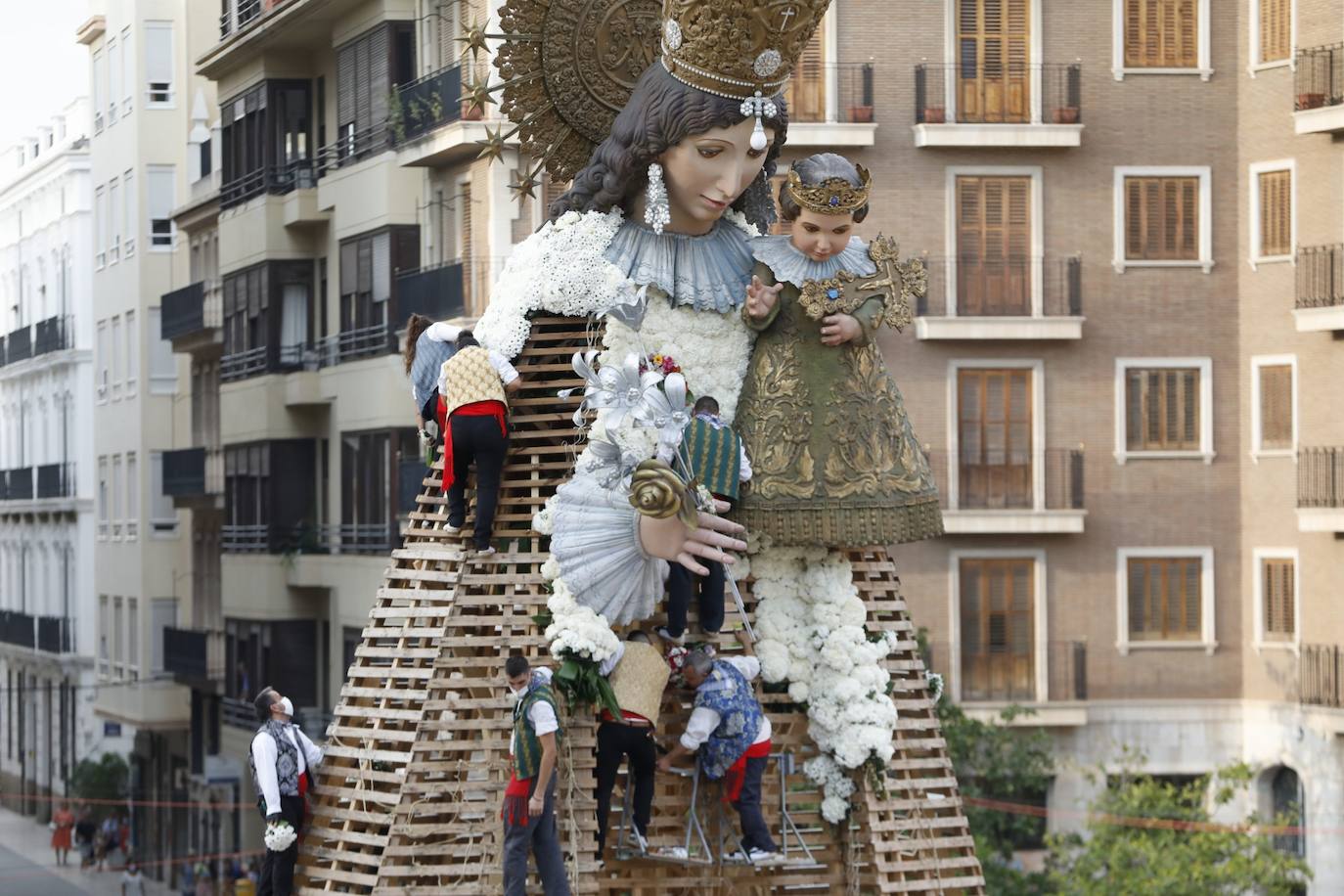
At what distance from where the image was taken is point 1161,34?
4009 cm

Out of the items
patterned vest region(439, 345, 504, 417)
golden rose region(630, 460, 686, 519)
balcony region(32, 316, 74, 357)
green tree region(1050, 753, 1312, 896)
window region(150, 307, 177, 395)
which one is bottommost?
green tree region(1050, 753, 1312, 896)

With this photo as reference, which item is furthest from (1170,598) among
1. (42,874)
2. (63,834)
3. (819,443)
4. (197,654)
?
(819,443)

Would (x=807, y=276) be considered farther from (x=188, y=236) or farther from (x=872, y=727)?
(x=188, y=236)

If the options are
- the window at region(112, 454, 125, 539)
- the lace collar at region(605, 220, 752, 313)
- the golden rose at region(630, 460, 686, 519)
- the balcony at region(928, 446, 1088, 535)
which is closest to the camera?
the golden rose at region(630, 460, 686, 519)

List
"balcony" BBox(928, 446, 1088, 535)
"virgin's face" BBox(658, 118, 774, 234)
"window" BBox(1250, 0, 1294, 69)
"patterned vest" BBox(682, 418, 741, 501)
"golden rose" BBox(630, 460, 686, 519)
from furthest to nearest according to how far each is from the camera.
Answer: "window" BBox(1250, 0, 1294, 69) < "balcony" BBox(928, 446, 1088, 535) < "virgin's face" BBox(658, 118, 774, 234) < "patterned vest" BBox(682, 418, 741, 501) < "golden rose" BBox(630, 460, 686, 519)

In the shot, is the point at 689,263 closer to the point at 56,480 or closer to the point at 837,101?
the point at 837,101

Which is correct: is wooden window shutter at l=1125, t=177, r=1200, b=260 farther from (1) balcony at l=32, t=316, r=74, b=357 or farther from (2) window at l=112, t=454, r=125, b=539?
(1) balcony at l=32, t=316, r=74, b=357

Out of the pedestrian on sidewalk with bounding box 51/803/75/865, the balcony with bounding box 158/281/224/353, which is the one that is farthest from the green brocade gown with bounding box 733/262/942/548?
the pedestrian on sidewalk with bounding box 51/803/75/865

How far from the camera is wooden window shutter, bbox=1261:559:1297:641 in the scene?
39.7 metres

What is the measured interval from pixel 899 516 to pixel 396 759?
2937mm

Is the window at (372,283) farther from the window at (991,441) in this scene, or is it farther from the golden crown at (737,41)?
the golden crown at (737,41)

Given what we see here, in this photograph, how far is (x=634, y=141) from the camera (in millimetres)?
13836

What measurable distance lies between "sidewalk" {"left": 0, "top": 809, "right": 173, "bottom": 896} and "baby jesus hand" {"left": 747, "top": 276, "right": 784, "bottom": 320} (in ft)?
117

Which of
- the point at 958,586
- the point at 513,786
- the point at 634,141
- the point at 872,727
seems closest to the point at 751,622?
the point at 872,727
